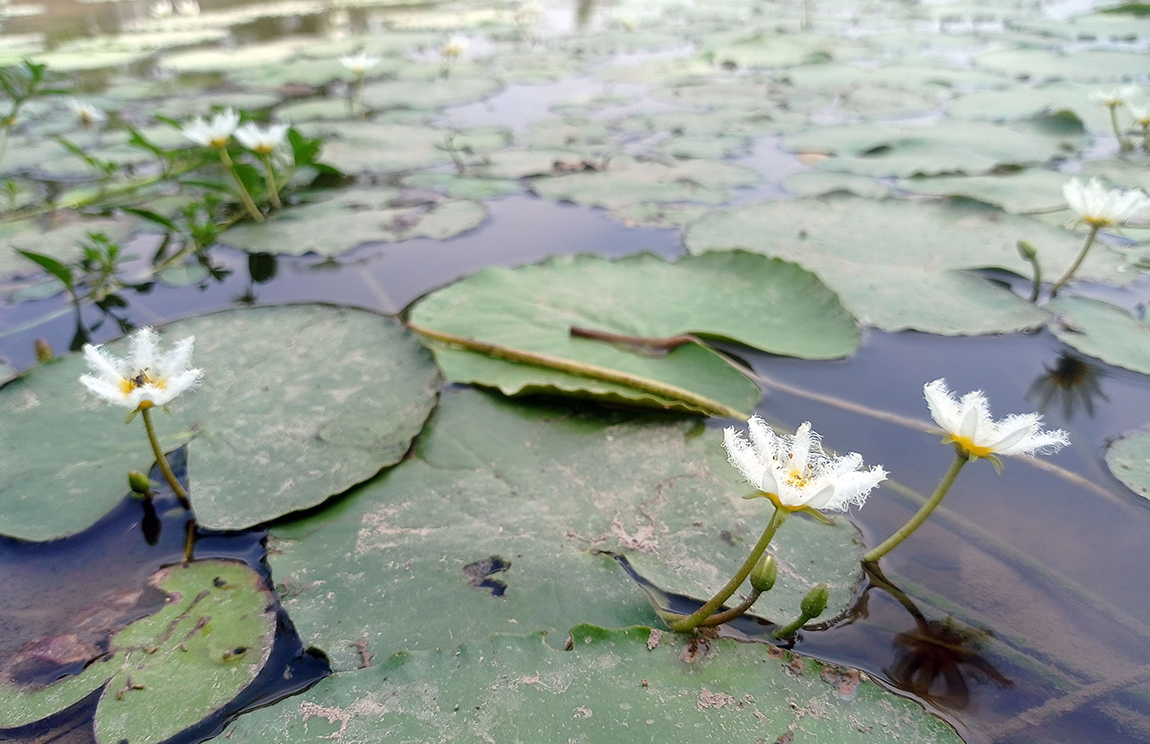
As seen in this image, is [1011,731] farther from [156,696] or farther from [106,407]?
[106,407]

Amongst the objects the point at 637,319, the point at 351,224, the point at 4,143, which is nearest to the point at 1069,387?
the point at 637,319

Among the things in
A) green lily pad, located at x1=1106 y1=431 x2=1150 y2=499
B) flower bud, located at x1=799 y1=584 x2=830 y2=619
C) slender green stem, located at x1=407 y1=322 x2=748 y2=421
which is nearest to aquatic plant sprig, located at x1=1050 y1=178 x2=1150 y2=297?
green lily pad, located at x1=1106 y1=431 x2=1150 y2=499

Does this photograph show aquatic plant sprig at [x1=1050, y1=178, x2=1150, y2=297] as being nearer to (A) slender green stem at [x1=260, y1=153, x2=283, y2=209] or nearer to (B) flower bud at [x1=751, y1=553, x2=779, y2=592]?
(B) flower bud at [x1=751, y1=553, x2=779, y2=592]

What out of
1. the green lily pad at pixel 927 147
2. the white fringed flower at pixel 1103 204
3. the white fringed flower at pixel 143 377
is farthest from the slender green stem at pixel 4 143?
the white fringed flower at pixel 1103 204

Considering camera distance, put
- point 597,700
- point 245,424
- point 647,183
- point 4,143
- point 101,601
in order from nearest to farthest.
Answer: point 597,700
point 101,601
point 245,424
point 647,183
point 4,143

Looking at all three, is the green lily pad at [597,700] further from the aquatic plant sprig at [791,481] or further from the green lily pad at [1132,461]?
the green lily pad at [1132,461]

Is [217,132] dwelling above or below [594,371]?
above

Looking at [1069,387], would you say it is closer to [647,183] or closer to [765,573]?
[765,573]
